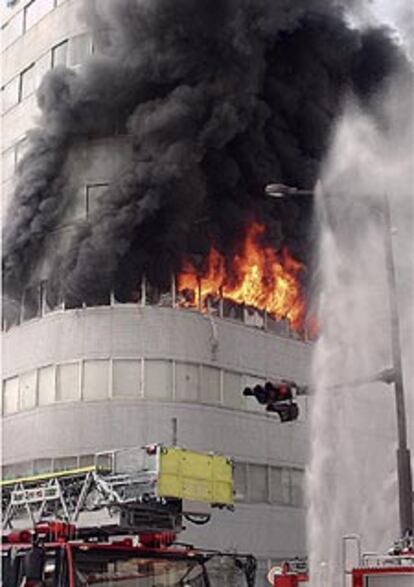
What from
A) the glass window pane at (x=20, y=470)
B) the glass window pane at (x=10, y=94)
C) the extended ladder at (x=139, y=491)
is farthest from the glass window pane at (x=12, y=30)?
the extended ladder at (x=139, y=491)

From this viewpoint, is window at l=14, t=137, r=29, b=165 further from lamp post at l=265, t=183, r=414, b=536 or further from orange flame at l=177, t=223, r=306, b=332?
lamp post at l=265, t=183, r=414, b=536

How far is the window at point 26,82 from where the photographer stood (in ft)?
99.2

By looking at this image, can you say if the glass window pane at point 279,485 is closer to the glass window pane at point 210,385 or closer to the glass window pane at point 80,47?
the glass window pane at point 210,385

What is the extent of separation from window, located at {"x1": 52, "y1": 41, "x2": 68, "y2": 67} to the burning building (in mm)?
84

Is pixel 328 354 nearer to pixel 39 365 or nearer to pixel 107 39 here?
pixel 39 365

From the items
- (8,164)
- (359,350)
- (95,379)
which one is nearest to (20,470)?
(95,379)

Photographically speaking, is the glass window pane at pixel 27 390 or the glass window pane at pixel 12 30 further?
the glass window pane at pixel 12 30

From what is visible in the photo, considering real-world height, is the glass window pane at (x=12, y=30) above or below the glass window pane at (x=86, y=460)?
above

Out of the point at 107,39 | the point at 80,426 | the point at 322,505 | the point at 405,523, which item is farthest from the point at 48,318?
the point at 405,523

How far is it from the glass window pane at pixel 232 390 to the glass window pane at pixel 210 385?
0.82ft

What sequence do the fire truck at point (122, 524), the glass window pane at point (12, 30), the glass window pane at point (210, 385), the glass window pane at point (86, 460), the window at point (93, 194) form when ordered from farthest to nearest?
the glass window pane at point (12, 30) < the window at point (93, 194) < the glass window pane at point (210, 385) < the glass window pane at point (86, 460) < the fire truck at point (122, 524)

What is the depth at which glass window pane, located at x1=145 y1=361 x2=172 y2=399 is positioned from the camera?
24766 millimetres

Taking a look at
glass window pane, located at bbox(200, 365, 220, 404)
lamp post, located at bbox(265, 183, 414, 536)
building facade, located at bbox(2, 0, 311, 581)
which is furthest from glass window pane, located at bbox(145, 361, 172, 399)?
lamp post, located at bbox(265, 183, 414, 536)

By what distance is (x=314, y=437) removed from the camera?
17453mm
